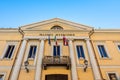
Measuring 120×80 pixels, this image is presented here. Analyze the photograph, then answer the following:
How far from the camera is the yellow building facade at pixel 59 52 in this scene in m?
13.7

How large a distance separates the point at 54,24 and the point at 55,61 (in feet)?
20.4

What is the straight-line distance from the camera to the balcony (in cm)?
1378

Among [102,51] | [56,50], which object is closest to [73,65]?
[56,50]

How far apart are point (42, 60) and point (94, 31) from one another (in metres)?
7.77

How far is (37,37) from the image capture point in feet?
54.6

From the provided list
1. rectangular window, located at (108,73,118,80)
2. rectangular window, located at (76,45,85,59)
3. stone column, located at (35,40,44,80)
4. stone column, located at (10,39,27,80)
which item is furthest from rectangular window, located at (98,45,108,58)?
stone column, located at (10,39,27,80)

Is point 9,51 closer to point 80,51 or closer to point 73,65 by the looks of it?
point 73,65

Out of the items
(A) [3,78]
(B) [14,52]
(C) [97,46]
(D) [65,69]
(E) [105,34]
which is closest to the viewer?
(A) [3,78]

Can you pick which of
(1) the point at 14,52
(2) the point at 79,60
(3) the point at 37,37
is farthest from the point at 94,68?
(1) the point at 14,52

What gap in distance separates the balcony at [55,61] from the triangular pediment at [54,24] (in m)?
5.01

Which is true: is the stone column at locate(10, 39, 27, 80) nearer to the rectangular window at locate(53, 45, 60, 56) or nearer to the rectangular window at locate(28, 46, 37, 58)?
the rectangular window at locate(28, 46, 37, 58)

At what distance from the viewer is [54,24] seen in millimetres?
18562

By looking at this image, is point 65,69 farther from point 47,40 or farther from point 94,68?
point 47,40

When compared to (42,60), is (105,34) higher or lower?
higher
